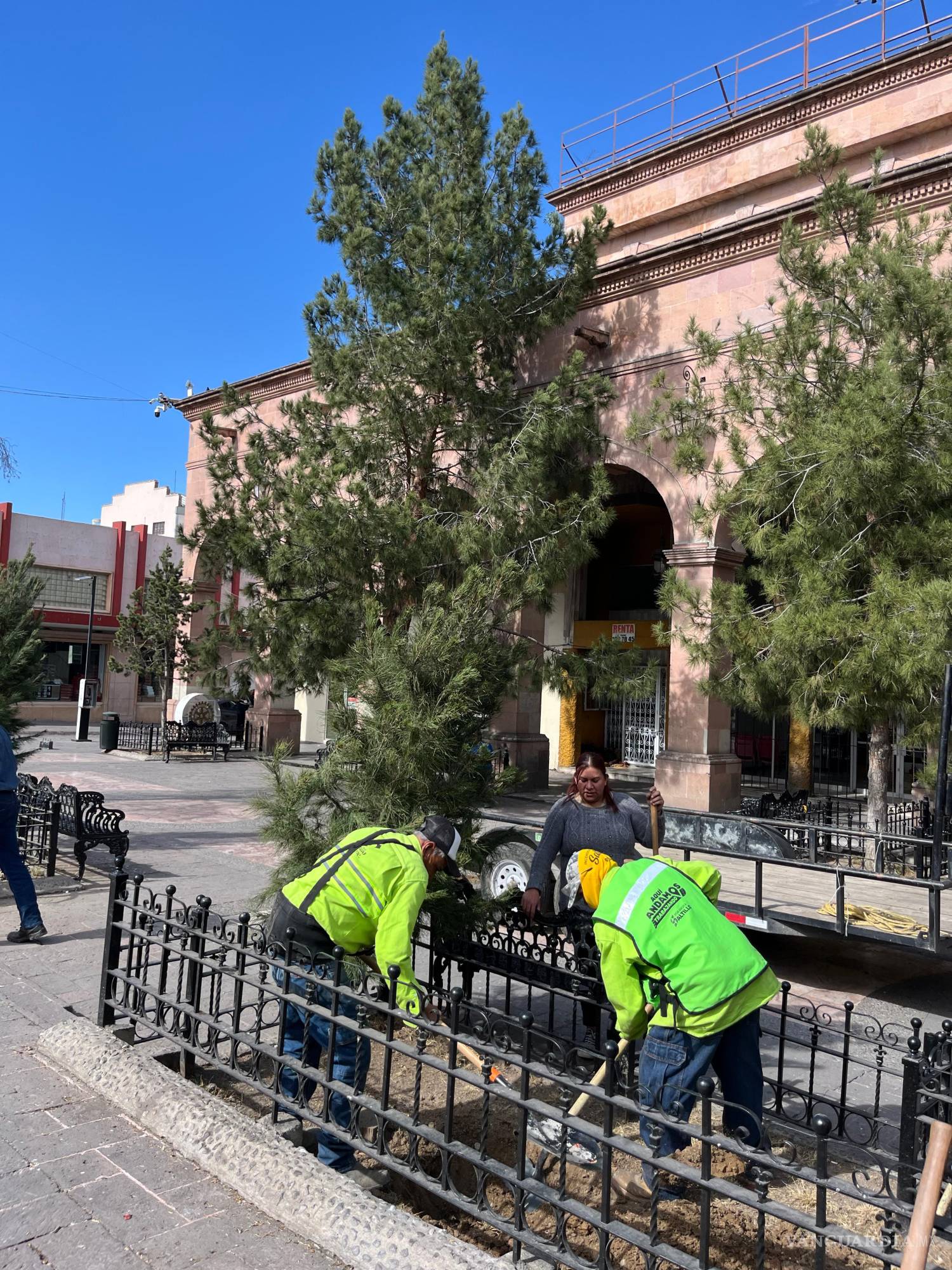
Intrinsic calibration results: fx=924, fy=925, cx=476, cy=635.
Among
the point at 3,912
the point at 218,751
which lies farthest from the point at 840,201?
the point at 218,751

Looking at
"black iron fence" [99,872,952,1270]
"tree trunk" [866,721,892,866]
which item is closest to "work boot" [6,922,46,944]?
"black iron fence" [99,872,952,1270]

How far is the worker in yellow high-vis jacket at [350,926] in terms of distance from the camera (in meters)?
3.40

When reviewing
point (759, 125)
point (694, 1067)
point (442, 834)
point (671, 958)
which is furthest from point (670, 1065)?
point (759, 125)

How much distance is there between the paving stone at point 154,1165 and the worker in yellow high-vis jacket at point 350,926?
43 cm

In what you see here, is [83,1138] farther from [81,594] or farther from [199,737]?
[81,594]

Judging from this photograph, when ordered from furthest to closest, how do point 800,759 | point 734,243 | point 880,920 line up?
point 800,759
point 734,243
point 880,920

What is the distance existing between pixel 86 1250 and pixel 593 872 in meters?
2.69

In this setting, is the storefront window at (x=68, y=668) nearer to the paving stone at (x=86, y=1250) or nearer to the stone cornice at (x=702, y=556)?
the stone cornice at (x=702, y=556)

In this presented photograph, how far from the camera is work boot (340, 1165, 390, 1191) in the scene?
3.37 m

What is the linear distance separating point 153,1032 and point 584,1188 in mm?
2246

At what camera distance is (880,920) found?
269 inches

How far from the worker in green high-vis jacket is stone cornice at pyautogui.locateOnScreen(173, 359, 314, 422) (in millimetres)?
18427

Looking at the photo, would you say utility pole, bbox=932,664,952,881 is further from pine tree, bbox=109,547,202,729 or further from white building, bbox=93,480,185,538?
white building, bbox=93,480,185,538

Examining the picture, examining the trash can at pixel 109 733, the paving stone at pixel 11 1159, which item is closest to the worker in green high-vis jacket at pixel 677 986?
the paving stone at pixel 11 1159
